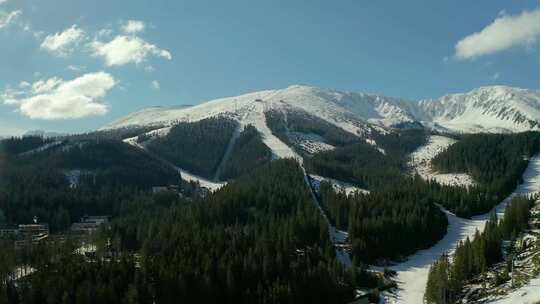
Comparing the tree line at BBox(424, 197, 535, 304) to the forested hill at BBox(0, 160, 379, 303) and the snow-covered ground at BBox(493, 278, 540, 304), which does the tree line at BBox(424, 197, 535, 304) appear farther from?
the forested hill at BBox(0, 160, 379, 303)

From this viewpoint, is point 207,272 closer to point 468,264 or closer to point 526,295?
point 468,264

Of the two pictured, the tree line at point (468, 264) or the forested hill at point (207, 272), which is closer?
the forested hill at point (207, 272)

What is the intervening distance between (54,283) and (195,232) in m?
51.9

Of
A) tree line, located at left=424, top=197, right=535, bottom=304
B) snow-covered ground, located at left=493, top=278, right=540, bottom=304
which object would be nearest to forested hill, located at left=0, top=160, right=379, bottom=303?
tree line, located at left=424, top=197, right=535, bottom=304

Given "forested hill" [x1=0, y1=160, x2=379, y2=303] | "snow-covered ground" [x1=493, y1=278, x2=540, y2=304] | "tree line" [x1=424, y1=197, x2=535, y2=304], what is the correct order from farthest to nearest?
"tree line" [x1=424, y1=197, x2=535, y2=304]
"forested hill" [x1=0, y1=160, x2=379, y2=303]
"snow-covered ground" [x1=493, y1=278, x2=540, y2=304]

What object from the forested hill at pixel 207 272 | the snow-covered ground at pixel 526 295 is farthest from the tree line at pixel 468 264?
the forested hill at pixel 207 272

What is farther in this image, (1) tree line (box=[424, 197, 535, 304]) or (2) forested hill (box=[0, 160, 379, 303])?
(1) tree line (box=[424, 197, 535, 304])

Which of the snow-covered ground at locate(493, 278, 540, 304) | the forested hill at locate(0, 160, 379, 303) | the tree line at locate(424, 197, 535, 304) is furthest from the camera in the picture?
the tree line at locate(424, 197, 535, 304)

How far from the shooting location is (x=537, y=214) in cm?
19500

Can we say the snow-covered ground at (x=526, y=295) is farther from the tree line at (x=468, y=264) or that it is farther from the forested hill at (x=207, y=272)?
the forested hill at (x=207, y=272)

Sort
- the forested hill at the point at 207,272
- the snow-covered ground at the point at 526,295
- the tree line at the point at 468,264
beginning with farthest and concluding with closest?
1. the tree line at the point at 468,264
2. the forested hill at the point at 207,272
3. the snow-covered ground at the point at 526,295

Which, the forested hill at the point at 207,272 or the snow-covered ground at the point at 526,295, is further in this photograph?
the forested hill at the point at 207,272

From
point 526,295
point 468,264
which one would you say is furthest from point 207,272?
point 526,295

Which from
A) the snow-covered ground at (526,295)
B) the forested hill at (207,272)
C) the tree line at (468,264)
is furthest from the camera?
the tree line at (468,264)
